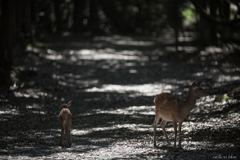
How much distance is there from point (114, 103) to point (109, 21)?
3788 cm

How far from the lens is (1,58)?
17203 mm

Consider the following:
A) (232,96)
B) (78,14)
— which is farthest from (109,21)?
(232,96)

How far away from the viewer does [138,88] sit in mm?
18859

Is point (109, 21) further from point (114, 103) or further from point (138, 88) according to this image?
point (114, 103)

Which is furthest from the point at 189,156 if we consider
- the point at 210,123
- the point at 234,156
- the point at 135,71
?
the point at 135,71

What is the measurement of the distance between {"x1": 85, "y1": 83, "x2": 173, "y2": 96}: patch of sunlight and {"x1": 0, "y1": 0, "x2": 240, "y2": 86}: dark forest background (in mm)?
4183

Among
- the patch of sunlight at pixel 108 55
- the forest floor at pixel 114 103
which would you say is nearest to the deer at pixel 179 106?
the forest floor at pixel 114 103

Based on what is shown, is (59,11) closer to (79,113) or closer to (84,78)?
(84,78)

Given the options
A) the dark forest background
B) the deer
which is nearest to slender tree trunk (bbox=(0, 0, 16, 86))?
the dark forest background

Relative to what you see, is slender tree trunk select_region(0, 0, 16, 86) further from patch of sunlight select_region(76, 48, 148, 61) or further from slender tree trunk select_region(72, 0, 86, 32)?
slender tree trunk select_region(72, 0, 86, 32)

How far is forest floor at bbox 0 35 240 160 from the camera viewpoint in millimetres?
8633

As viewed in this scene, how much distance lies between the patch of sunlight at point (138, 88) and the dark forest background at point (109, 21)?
13.7 ft

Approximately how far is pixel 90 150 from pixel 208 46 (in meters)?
24.9

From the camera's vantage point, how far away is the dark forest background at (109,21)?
56.4 feet
